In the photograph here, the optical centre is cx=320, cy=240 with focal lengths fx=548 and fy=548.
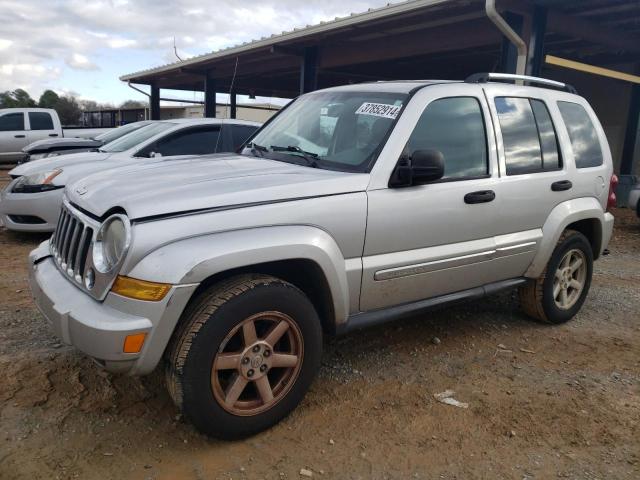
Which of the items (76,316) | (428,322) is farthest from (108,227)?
(428,322)

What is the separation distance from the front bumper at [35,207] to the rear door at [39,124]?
9.87m

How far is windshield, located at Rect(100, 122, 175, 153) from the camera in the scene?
23.4 ft

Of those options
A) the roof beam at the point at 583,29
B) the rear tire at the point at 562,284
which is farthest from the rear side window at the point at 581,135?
the roof beam at the point at 583,29

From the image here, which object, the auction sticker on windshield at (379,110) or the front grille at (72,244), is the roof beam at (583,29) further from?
the front grille at (72,244)

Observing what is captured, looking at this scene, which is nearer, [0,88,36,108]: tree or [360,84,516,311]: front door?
[360,84,516,311]: front door

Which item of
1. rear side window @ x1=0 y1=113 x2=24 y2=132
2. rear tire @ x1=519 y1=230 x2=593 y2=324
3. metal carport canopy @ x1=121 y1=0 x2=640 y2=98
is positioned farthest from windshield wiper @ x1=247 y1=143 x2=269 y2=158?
rear side window @ x1=0 y1=113 x2=24 y2=132

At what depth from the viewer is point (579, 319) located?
4.84m

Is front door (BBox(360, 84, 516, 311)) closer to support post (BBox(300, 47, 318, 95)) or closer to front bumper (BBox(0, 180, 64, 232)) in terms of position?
front bumper (BBox(0, 180, 64, 232))

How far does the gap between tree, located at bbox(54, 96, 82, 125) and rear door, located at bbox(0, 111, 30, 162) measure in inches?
1265

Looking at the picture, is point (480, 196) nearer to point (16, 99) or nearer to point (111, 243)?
point (111, 243)

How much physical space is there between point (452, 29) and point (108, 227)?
933 centimetres

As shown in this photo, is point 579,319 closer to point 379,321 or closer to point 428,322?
point 428,322

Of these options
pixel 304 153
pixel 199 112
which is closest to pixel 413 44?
pixel 304 153

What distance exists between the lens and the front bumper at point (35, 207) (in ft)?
21.2
